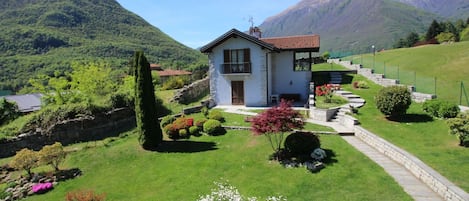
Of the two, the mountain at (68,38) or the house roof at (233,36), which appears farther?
the mountain at (68,38)

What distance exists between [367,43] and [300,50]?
554 feet

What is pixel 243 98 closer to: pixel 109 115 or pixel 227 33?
pixel 227 33

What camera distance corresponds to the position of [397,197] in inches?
324

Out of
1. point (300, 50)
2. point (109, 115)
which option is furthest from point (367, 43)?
point (109, 115)

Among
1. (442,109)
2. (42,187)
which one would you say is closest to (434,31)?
(442,109)

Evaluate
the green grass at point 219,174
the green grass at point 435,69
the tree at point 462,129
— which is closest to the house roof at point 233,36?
the green grass at point 219,174

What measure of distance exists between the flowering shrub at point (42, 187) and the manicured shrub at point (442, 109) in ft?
61.4

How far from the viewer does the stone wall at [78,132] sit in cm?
1656

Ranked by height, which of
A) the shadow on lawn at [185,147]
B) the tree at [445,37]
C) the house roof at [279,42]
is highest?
the tree at [445,37]

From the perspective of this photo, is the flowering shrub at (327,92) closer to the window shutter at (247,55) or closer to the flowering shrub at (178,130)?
the window shutter at (247,55)

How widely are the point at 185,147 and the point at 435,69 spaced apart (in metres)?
24.0

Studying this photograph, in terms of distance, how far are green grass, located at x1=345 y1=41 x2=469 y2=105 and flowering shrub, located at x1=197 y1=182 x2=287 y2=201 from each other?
14.1m

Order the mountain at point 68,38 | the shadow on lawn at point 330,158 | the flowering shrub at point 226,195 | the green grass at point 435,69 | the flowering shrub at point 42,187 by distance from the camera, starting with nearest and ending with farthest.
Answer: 1. the flowering shrub at point 226,195
2. the shadow on lawn at point 330,158
3. the flowering shrub at point 42,187
4. the green grass at point 435,69
5. the mountain at point 68,38

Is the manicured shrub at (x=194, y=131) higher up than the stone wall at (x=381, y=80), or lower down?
lower down
